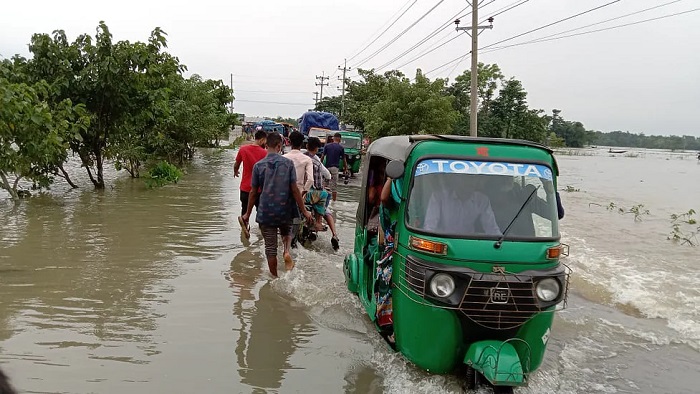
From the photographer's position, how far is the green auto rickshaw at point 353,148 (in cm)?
2192

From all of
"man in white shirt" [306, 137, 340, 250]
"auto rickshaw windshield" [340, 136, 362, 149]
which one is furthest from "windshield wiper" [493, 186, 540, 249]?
"auto rickshaw windshield" [340, 136, 362, 149]

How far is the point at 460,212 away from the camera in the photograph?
402cm

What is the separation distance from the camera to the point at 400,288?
4.12m

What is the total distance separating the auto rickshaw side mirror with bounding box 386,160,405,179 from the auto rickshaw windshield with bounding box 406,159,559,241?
0.12m

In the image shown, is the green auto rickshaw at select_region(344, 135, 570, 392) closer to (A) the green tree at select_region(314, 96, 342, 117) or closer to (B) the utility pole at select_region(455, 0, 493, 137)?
(B) the utility pole at select_region(455, 0, 493, 137)

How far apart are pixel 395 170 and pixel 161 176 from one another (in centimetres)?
1311

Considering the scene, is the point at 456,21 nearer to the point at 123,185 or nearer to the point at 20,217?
the point at 123,185

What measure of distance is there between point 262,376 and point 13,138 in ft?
28.4

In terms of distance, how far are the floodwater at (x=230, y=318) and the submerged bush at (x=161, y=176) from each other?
14.9 ft

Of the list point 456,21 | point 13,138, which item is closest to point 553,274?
point 13,138

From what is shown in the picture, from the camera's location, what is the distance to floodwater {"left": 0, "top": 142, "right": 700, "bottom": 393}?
4.27m

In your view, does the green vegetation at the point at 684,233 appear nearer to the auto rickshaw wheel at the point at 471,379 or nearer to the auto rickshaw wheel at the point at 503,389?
the auto rickshaw wheel at the point at 471,379

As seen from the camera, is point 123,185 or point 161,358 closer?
point 161,358

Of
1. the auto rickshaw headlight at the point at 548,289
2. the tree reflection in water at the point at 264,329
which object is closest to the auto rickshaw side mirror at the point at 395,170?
the auto rickshaw headlight at the point at 548,289
